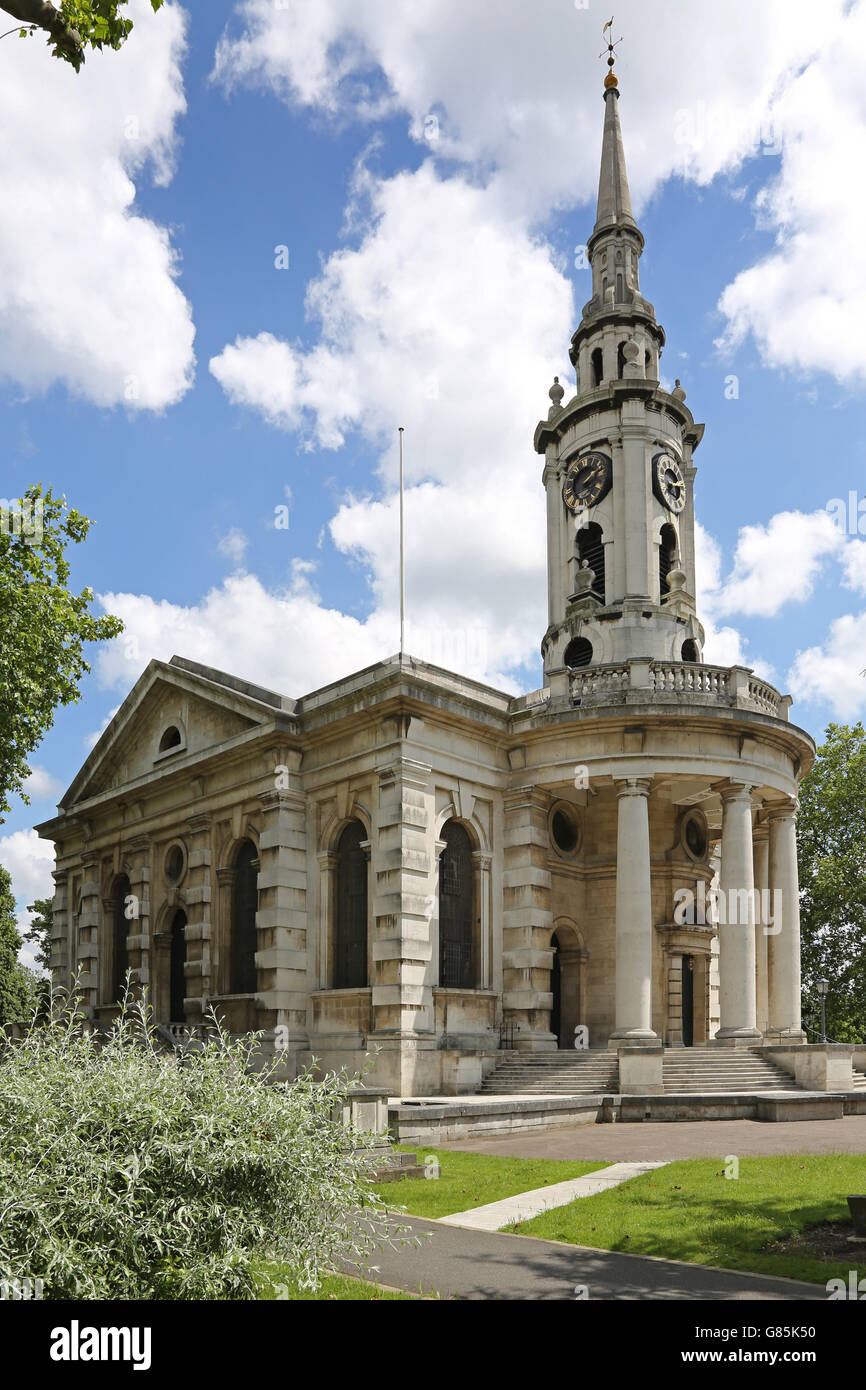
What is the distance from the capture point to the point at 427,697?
27.2 m

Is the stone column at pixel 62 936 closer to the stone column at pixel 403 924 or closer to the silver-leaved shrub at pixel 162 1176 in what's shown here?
the stone column at pixel 403 924

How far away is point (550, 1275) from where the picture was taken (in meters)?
9.82

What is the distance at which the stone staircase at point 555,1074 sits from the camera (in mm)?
25391

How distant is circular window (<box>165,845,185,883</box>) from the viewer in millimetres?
35500

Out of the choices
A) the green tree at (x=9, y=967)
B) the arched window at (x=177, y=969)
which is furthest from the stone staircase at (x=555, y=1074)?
the green tree at (x=9, y=967)

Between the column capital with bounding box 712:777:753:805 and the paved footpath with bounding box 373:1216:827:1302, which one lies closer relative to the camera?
the paved footpath with bounding box 373:1216:827:1302

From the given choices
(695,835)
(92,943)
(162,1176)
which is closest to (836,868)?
(695,835)

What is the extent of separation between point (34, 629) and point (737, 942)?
1920 centimetres

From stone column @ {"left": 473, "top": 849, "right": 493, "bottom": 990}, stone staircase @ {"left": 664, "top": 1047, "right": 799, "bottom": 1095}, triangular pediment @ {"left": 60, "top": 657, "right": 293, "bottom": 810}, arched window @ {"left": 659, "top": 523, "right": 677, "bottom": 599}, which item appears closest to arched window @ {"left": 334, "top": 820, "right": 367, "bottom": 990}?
stone column @ {"left": 473, "top": 849, "right": 493, "bottom": 990}

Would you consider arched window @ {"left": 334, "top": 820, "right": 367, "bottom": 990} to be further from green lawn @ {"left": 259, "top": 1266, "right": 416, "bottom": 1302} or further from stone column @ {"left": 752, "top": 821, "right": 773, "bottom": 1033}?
green lawn @ {"left": 259, "top": 1266, "right": 416, "bottom": 1302}

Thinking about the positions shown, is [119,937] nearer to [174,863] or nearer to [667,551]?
[174,863]

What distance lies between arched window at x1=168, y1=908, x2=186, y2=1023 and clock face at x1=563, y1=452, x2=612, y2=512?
754 inches
